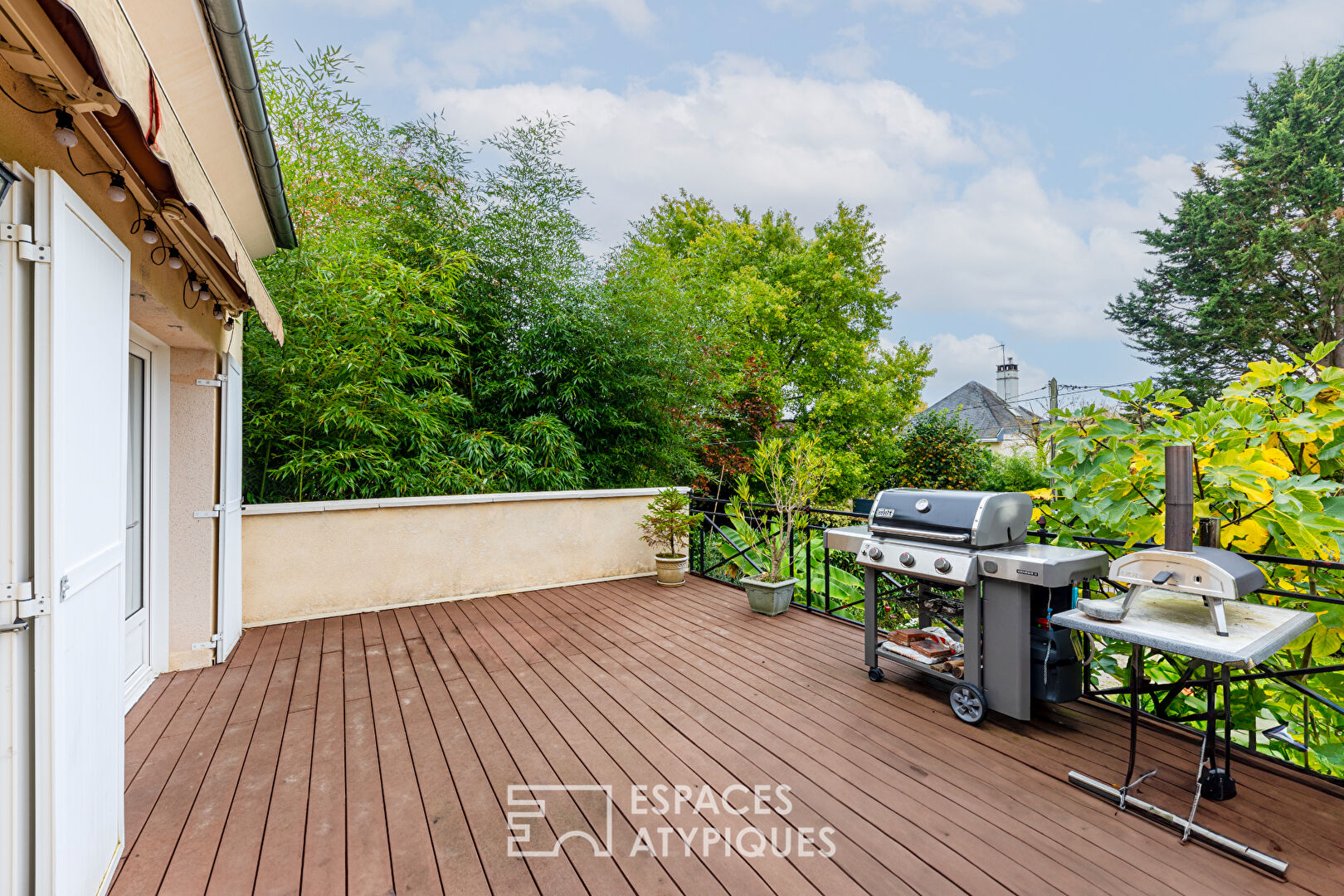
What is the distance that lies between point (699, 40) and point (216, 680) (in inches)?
327

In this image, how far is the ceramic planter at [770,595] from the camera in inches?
160

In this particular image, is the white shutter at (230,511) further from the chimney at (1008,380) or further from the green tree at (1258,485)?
the chimney at (1008,380)

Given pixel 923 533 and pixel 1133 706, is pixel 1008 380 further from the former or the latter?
pixel 1133 706

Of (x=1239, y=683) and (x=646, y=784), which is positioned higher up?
(x=1239, y=683)

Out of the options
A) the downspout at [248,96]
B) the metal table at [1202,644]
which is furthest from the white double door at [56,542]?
the metal table at [1202,644]

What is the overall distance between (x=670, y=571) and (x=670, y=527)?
396 millimetres

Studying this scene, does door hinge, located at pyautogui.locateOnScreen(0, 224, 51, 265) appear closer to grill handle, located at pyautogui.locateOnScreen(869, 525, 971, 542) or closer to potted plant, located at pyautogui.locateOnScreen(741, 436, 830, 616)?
grill handle, located at pyautogui.locateOnScreen(869, 525, 971, 542)

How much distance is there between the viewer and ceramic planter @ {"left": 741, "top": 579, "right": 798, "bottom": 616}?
13.4ft

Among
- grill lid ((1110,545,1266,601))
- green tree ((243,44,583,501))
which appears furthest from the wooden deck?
Result: green tree ((243,44,583,501))

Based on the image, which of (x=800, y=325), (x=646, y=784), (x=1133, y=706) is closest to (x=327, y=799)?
(x=646, y=784)

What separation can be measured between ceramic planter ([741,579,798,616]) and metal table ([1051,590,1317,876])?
84.8 inches

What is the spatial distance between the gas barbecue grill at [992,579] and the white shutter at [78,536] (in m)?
2.86

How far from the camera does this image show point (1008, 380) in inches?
632

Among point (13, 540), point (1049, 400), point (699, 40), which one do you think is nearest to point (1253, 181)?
point (1049, 400)
